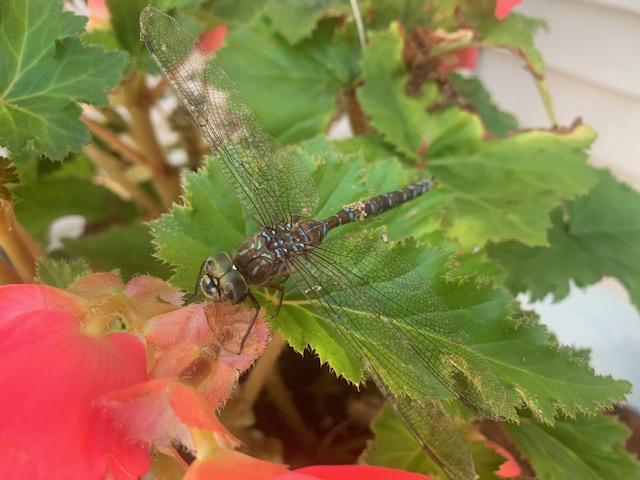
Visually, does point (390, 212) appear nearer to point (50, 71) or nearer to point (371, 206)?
point (371, 206)

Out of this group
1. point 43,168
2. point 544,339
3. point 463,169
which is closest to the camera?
point 544,339

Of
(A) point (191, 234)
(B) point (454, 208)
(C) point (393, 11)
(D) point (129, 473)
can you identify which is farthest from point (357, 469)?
(C) point (393, 11)

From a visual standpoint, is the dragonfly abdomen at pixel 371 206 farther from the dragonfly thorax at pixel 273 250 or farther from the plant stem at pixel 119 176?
the plant stem at pixel 119 176

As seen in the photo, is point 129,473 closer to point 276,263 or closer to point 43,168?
point 276,263

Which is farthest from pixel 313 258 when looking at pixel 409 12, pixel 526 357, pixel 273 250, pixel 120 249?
pixel 409 12

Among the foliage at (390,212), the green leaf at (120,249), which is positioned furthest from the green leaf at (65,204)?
the green leaf at (120,249)

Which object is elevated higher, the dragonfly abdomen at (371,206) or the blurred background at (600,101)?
the dragonfly abdomen at (371,206)
